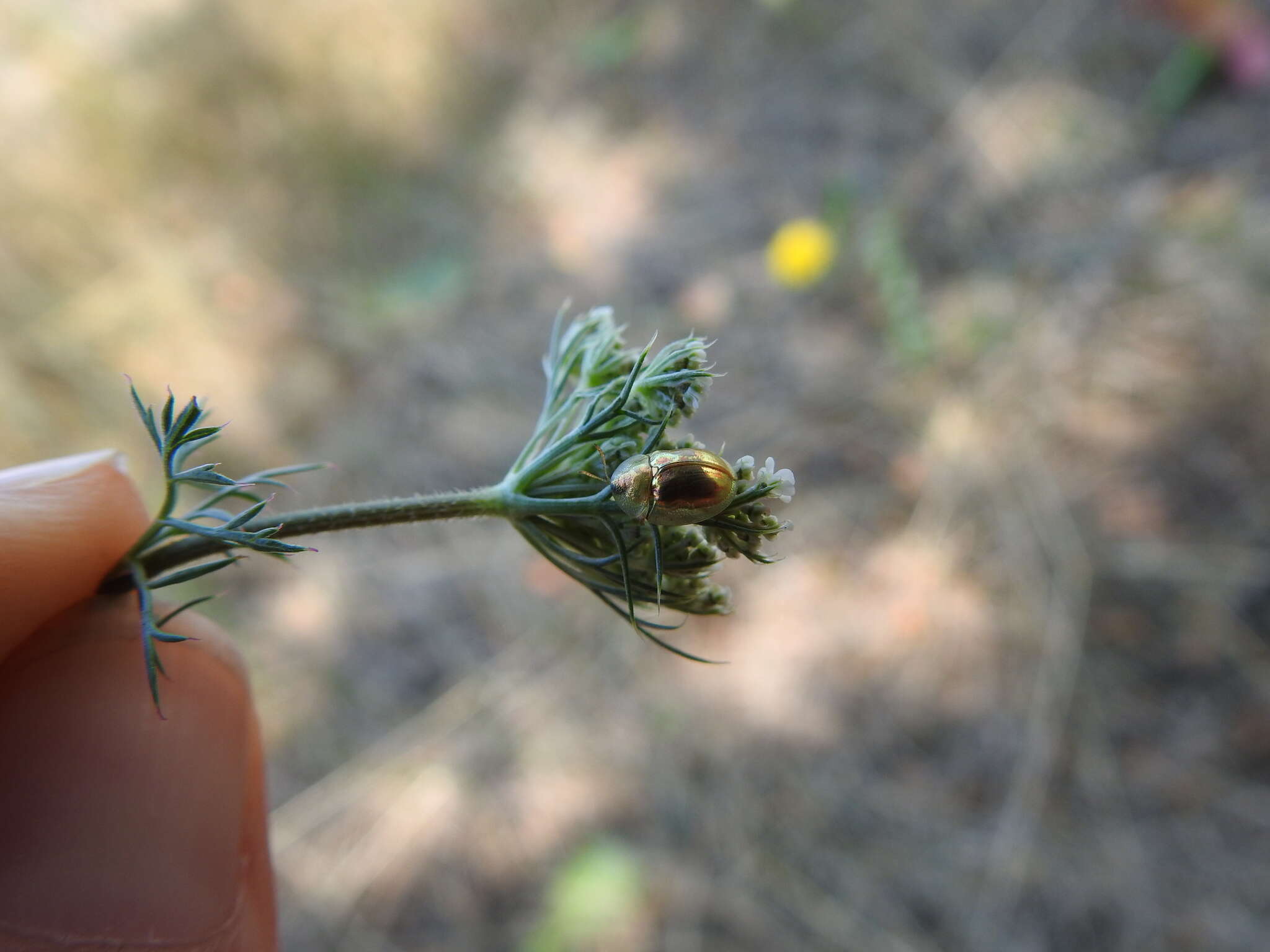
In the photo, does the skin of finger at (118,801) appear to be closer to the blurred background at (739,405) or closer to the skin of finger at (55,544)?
the skin of finger at (55,544)

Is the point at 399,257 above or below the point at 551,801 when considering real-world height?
above

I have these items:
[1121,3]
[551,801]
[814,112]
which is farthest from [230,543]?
[1121,3]

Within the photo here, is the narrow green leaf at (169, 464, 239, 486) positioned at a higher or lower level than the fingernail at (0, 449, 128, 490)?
lower

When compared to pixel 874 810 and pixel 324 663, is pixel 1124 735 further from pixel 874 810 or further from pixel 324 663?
pixel 324 663

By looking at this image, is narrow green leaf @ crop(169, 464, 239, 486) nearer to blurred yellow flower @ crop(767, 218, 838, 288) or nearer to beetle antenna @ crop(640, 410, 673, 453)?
beetle antenna @ crop(640, 410, 673, 453)

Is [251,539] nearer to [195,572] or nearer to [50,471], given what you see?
[195,572]

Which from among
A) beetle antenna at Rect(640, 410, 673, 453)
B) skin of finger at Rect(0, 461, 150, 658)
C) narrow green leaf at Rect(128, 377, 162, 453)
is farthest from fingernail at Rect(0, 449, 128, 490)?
beetle antenna at Rect(640, 410, 673, 453)

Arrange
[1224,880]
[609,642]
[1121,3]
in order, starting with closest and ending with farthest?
[1224,880], [609,642], [1121,3]

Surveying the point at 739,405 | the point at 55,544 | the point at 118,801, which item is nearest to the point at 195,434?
the point at 55,544
